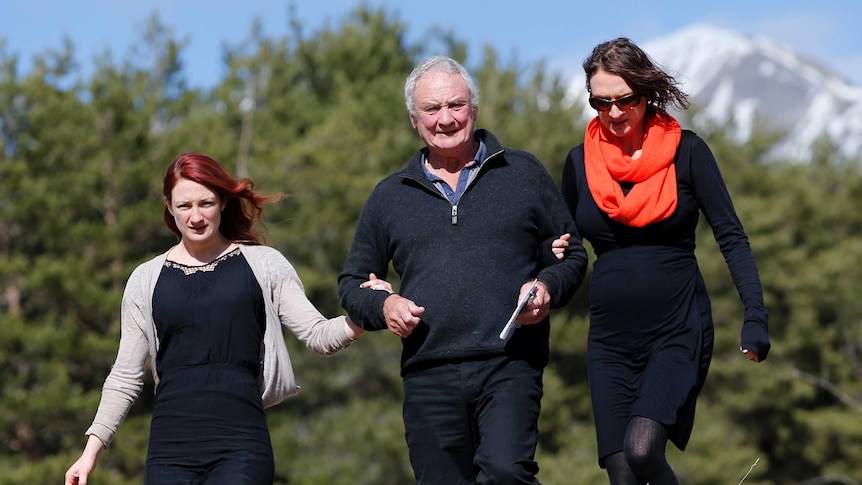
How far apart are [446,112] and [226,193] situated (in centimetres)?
77

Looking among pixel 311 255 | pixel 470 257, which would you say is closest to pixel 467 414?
pixel 470 257

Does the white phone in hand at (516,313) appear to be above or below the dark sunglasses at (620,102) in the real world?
below

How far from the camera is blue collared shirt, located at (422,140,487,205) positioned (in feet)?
14.2

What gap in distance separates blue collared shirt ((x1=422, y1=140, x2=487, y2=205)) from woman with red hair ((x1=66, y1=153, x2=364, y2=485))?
1.77 feet

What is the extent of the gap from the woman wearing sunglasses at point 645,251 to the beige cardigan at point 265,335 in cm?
86

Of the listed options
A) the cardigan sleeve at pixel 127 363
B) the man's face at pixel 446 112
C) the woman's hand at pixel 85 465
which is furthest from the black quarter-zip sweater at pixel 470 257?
the woman's hand at pixel 85 465

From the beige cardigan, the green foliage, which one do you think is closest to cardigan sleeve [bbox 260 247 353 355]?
the beige cardigan

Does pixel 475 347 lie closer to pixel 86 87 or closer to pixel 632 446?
pixel 632 446

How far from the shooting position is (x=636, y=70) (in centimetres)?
436

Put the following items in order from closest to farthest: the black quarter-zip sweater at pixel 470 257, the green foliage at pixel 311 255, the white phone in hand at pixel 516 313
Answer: the white phone in hand at pixel 516 313
the black quarter-zip sweater at pixel 470 257
the green foliage at pixel 311 255

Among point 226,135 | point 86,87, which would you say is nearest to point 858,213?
point 226,135

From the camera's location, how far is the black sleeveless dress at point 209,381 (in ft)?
13.2

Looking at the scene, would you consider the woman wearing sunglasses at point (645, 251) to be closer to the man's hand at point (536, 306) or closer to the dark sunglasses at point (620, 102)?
the dark sunglasses at point (620, 102)

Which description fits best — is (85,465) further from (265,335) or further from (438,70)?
(438,70)
